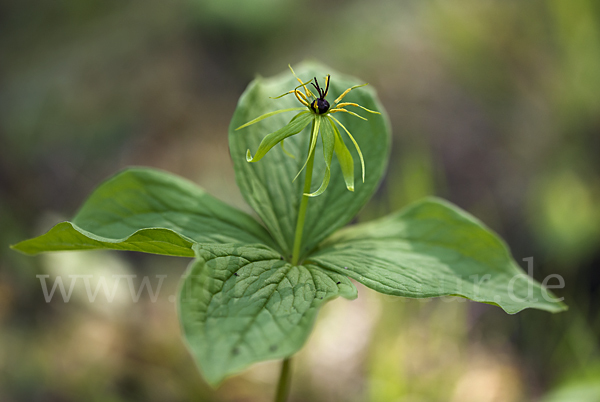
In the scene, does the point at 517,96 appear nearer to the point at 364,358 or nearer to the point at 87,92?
the point at 364,358

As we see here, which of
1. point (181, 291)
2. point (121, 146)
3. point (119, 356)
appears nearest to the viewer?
point (181, 291)

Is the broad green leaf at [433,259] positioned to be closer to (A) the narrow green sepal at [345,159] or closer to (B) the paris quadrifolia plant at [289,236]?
(B) the paris quadrifolia plant at [289,236]

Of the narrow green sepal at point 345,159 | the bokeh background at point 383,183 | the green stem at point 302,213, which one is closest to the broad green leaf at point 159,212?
the green stem at point 302,213

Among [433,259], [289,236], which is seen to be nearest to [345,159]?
[289,236]

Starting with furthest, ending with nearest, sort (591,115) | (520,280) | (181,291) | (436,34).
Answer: (436,34), (591,115), (520,280), (181,291)

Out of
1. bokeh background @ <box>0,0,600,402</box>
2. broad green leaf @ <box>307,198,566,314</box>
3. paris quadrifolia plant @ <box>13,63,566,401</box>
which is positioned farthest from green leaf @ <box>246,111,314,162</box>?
bokeh background @ <box>0,0,600,402</box>

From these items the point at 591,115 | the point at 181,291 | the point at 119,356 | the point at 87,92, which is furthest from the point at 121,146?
the point at 591,115

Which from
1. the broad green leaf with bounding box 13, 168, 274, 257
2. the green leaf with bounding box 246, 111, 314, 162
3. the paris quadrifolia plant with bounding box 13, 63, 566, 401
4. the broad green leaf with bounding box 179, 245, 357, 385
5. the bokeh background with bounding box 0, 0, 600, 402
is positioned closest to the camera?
the broad green leaf with bounding box 179, 245, 357, 385

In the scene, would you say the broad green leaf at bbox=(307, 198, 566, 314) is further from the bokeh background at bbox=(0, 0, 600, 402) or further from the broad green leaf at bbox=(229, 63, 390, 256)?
the bokeh background at bbox=(0, 0, 600, 402)
